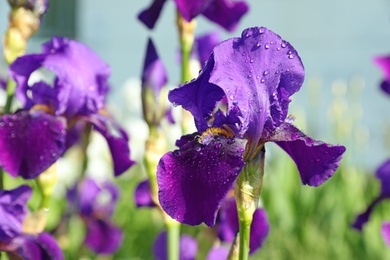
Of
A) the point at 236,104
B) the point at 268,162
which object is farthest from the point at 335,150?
the point at 268,162

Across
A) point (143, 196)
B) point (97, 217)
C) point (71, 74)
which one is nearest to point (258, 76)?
point (71, 74)

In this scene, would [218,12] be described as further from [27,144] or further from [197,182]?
[197,182]

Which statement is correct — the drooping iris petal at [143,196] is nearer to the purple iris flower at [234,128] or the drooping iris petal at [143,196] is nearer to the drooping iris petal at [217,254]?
the drooping iris petal at [217,254]

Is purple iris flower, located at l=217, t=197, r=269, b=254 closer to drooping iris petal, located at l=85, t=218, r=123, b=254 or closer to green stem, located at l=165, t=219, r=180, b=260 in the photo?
green stem, located at l=165, t=219, r=180, b=260

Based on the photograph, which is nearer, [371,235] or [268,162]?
[371,235]

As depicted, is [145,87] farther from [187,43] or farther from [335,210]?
[335,210]
